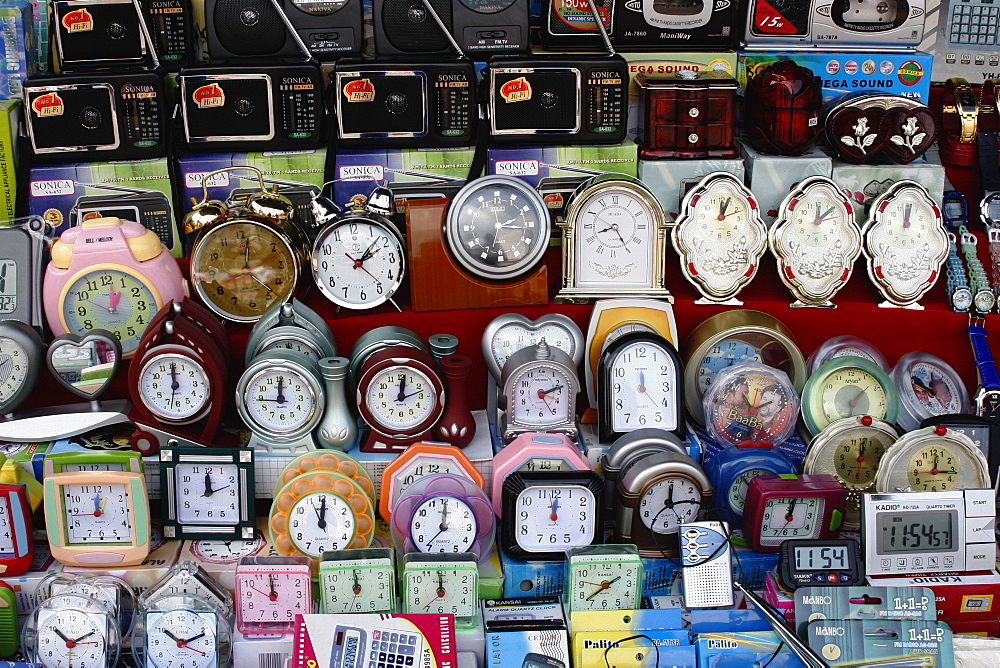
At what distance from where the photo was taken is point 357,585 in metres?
3.31

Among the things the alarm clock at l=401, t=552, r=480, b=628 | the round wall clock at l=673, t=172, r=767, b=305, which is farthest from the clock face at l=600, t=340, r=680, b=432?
the alarm clock at l=401, t=552, r=480, b=628

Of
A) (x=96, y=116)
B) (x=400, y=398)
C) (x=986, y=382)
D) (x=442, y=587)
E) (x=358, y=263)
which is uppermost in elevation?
(x=96, y=116)

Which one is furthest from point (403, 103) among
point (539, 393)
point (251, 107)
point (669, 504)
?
point (669, 504)

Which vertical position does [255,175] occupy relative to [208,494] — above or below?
above

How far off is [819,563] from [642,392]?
908mm

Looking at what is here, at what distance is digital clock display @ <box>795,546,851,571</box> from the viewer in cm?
348

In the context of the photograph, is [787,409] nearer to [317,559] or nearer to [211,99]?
[317,559]

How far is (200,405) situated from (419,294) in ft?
3.20

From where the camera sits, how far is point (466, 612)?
3.37m

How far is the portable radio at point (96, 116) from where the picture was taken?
4.25 meters

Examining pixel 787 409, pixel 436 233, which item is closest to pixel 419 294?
pixel 436 233

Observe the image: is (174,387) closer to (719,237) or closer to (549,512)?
(549,512)

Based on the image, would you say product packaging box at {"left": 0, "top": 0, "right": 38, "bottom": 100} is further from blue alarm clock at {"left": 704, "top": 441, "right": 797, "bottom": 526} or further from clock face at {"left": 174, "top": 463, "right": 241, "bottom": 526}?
blue alarm clock at {"left": 704, "top": 441, "right": 797, "bottom": 526}

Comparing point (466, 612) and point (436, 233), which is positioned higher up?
point (436, 233)
